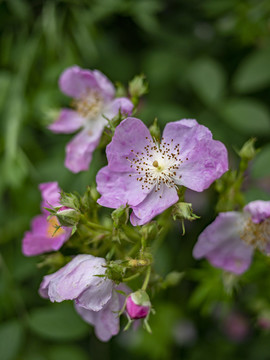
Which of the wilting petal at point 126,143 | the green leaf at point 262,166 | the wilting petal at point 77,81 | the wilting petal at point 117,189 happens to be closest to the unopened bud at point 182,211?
the wilting petal at point 117,189

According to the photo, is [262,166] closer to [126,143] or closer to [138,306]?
[126,143]

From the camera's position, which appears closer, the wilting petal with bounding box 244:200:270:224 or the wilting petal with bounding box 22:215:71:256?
the wilting petal with bounding box 244:200:270:224

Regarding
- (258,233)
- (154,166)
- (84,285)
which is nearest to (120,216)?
(84,285)

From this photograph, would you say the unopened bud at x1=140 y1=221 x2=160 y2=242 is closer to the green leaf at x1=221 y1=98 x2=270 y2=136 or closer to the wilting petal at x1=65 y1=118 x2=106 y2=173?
the wilting petal at x1=65 y1=118 x2=106 y2=173

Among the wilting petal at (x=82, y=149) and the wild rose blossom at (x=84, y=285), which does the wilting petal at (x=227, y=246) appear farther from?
the wilting petal at (x=82, y=149)

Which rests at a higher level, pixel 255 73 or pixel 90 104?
pixel 90 104

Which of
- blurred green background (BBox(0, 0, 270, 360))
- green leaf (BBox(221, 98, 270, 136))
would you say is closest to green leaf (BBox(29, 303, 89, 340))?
blurred green background (BBox(0, 0, 270, 360))
